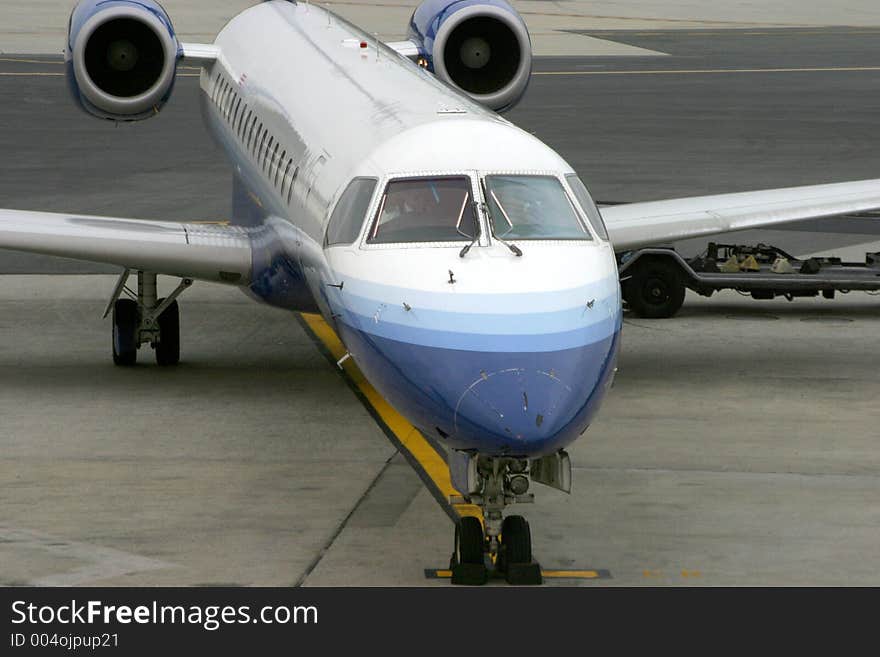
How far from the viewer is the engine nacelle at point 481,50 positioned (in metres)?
24.2

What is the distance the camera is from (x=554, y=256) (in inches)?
484

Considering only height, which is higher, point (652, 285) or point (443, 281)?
point (652, 285)

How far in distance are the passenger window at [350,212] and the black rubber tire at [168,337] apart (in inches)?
245

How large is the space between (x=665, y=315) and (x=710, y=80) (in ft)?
96.8

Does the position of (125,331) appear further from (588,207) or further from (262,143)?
(588,207)

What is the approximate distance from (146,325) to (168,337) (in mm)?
323

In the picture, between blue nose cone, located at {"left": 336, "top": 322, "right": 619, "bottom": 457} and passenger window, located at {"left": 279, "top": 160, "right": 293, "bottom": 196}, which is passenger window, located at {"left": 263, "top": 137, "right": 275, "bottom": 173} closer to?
passenger window, located at {"left": 279, "top": 160, "right": 293, "bottom": 196}

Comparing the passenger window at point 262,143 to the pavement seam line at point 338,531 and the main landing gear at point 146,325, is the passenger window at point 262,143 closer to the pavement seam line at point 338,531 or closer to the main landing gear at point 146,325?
the main landing gear at point 146,325

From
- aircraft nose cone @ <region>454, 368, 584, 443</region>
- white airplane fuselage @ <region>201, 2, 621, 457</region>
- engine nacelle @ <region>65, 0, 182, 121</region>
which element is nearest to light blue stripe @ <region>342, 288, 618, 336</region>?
white airplane fuselage @ <region>201, 2, 621, 457</region>

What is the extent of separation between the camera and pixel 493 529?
40.4 feet

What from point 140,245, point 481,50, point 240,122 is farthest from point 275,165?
point 481,50

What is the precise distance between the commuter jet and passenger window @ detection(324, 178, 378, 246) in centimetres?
2

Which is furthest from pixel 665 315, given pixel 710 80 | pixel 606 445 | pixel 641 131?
pixel 710 80

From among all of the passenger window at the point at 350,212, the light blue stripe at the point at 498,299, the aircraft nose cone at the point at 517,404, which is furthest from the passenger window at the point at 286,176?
the aircraft nose cone at the point at 517,404
